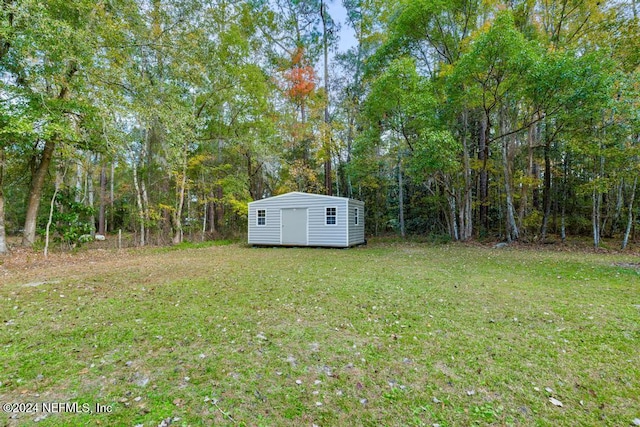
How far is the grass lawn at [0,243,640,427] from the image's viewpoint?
6.08ft

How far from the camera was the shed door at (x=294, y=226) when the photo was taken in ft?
37.8

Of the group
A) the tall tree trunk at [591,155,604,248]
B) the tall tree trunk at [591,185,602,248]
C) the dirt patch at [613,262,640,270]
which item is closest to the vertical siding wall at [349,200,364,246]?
the dirt patch at [613,262,640,270]

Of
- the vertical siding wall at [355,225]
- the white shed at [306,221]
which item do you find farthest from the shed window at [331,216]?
the vertical siding wall at [355,225]

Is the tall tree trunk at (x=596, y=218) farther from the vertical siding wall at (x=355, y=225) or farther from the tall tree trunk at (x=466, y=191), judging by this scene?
the vertical siding wall at (x=355, y=225)

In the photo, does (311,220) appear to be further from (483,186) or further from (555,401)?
(555,401)

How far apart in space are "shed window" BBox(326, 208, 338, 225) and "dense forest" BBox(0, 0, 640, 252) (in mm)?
3463

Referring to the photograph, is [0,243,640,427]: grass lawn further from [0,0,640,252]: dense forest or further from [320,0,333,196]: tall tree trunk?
[320,0,333,196]: tall tree trunk

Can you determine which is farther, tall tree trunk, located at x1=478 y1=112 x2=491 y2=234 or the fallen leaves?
tall tree trunk, located at x1=478 y1=112 x2=491 y2=234

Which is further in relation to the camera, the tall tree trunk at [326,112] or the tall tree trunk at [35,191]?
the tall tree trunk at [326,112]

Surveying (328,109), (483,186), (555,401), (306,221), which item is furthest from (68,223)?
(483,186)

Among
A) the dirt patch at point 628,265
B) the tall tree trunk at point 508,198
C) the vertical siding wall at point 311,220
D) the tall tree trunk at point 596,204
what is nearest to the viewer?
the dirt patch at point 628,265

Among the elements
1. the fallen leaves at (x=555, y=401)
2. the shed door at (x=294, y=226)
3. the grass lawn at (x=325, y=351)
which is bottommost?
the fallen leaves at (x=555, y=401)

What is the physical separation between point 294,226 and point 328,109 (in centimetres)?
726

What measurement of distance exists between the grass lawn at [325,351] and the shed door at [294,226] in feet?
20.4
